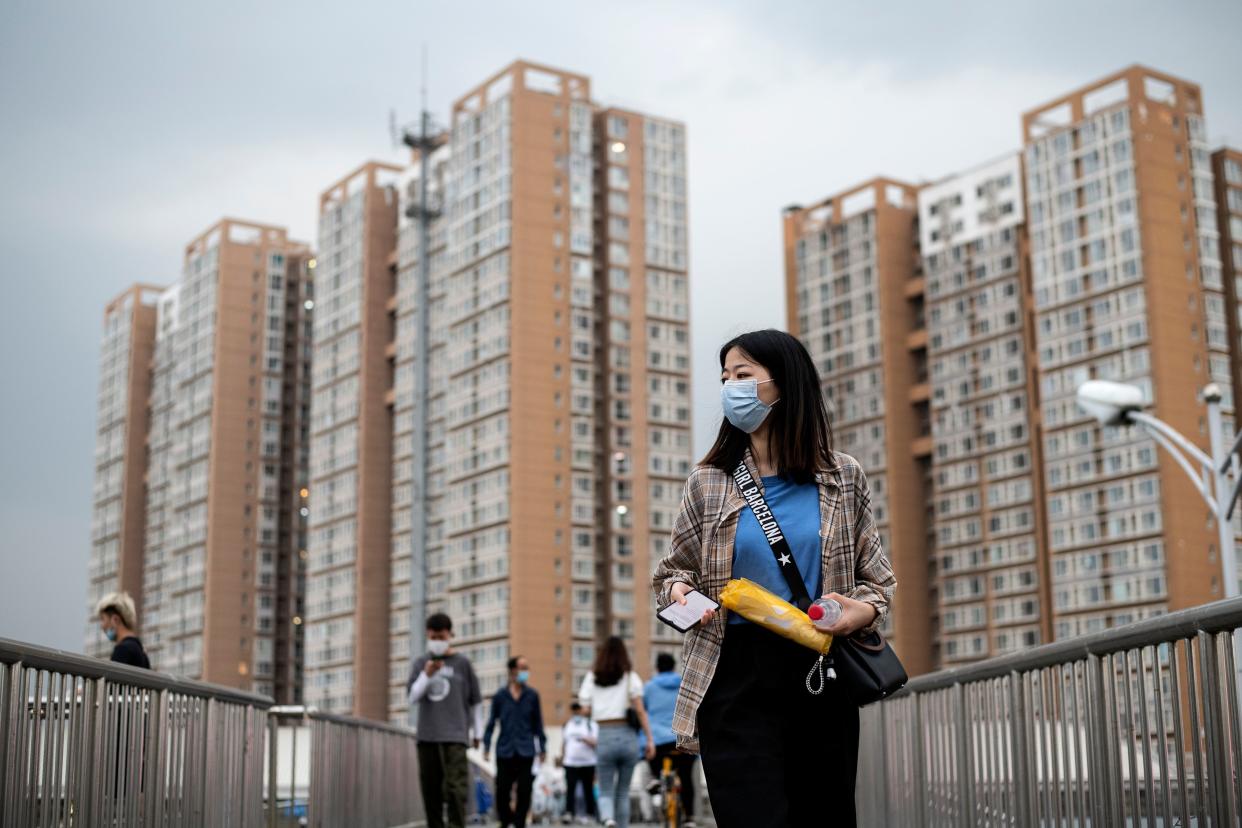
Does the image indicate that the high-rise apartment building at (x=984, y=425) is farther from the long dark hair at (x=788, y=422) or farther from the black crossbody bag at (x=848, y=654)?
the black crossbody bag at (x=848, y=654)

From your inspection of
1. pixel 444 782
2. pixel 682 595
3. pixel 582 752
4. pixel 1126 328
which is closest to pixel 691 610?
pixel 682 595

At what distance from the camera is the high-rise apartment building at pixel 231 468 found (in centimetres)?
10844

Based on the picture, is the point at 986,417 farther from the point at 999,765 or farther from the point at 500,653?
the point at 999,765

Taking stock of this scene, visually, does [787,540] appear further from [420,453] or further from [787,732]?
[420,453]

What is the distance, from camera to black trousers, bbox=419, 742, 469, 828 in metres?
14.5

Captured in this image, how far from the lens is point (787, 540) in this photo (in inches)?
185

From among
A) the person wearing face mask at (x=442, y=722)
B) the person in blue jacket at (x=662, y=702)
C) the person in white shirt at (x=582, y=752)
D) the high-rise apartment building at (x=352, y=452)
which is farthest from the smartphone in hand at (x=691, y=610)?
the high-rise apartment building at (x=352, y=452)

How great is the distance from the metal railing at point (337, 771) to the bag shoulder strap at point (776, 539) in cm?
734

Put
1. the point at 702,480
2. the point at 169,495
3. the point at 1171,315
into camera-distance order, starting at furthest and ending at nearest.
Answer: the point at 169,495, the point at 1171,315, the point at 702,480

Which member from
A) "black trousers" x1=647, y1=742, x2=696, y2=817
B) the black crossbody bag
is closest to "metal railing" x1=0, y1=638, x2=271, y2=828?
the black crossbody bag

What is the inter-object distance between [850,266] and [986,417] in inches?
555

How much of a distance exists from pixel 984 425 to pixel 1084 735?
280 feet

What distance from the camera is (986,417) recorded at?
8981 centimetres

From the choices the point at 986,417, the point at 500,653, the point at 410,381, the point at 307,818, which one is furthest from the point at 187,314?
the point at 307,818
